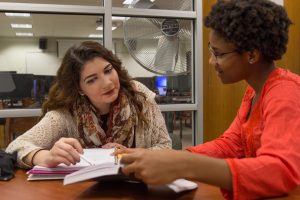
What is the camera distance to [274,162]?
2.42 ft

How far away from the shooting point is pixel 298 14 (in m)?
2.40

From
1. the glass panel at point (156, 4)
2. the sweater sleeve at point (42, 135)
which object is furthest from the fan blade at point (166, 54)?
the sweater sleeve at point (42, 135)

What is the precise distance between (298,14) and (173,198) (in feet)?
6.51

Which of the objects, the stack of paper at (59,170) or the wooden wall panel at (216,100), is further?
the wooden wall panel at (216,100)

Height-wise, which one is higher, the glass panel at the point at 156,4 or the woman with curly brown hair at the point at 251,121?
the glass panel at the point at 156,4

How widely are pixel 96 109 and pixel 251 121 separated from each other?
85 centimetres

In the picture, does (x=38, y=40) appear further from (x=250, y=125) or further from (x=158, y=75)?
(x=250, y=125)

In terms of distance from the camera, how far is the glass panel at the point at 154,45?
8.43ft

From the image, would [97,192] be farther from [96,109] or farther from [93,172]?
[96,109]

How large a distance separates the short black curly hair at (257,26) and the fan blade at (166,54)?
1.65 meters

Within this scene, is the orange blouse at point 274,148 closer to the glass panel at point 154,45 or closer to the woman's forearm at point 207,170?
the woman's forearm at point 207,170

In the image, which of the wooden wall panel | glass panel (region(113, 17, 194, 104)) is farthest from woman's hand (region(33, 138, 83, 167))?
the wooden wall panel

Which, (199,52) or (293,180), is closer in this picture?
(293,180)

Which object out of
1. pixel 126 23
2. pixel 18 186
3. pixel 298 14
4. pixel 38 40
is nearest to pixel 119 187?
pixel 18 186
